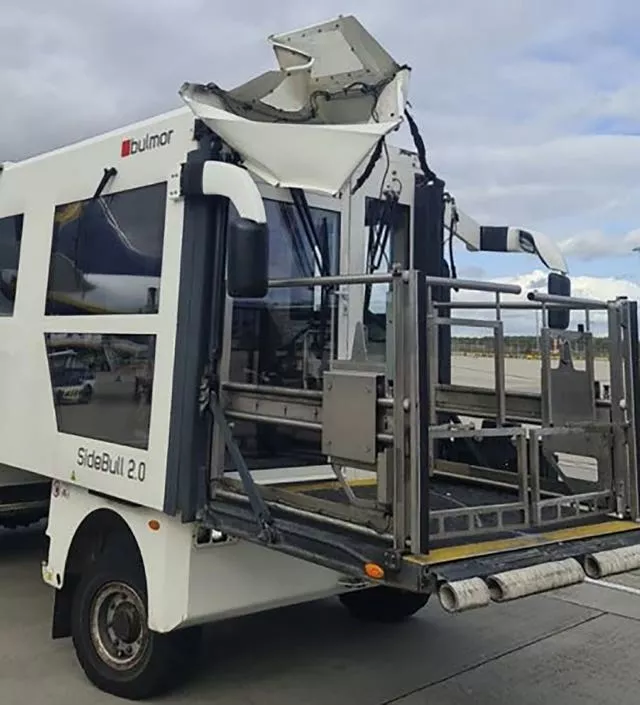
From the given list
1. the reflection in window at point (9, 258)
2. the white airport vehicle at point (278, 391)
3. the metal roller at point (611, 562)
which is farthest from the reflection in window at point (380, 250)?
the reflection in window at point (9, 258)

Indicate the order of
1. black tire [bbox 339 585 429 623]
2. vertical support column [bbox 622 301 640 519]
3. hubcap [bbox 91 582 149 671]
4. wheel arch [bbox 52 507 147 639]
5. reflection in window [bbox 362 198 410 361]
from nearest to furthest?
1. vertical support column [bbox 622 301 640 519]
2. hubcap [bbox 91 582 149 671]
3. wheel arch [bbox 52 507 147 639]
4. reflection in window [bbox 362 198 410 361]
5. black tire [bbox 339 585 429 623]

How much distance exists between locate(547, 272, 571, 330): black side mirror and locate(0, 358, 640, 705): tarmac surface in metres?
0.52

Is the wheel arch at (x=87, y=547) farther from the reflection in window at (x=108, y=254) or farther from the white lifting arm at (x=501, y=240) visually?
the white lifting arm at (x=501, y=240)

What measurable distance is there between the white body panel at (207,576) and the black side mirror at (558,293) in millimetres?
1852

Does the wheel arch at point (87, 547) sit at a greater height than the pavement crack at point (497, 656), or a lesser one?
greater

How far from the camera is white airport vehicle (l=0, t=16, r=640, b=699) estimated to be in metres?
3.27

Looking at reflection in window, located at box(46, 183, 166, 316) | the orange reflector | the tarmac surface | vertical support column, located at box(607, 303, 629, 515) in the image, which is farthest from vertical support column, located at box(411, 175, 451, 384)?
the orange reflector

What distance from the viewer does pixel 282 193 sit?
176 inches

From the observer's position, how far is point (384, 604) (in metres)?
5.73

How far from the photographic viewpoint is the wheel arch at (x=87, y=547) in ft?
14.7

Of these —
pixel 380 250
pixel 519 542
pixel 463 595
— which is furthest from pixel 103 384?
pixel 463 595

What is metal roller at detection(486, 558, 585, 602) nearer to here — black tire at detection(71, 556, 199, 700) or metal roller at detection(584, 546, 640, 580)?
metal roller at detection(584, 546, 640, 580)

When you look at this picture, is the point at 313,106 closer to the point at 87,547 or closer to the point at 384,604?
the point at 87,547

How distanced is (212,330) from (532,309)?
1819mm
